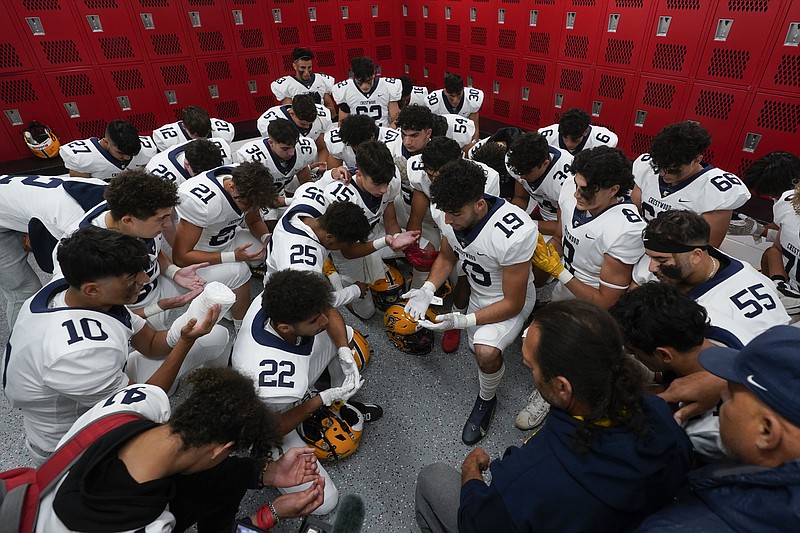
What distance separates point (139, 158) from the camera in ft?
11.3

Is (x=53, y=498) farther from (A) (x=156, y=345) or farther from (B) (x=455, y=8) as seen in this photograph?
(B) (x=455, y=8)

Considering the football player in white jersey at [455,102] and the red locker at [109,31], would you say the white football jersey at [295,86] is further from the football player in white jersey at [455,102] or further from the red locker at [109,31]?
the red locker at [109,31]

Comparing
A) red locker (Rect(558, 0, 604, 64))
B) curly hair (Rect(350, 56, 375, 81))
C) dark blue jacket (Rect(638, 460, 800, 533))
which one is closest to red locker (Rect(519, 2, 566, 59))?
red locker (Rect(558, 0, 604, 64))

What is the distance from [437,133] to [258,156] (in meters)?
1.47

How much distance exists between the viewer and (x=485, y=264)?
6.81ft

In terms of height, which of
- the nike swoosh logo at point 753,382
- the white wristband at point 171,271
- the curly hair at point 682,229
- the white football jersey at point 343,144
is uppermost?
the nike swoosh logo at point 753,382

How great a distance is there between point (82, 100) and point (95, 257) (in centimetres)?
438

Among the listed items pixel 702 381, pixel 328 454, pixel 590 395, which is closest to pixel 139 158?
pixel 328 454

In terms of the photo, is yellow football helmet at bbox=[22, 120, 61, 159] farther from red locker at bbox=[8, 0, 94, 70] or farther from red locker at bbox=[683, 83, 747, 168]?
red locker at bbox=[683, 83, 747, 168]

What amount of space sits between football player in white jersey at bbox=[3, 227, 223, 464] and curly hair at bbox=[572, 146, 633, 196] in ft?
6.14

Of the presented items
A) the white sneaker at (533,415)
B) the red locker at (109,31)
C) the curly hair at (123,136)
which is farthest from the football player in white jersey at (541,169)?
the red locker at (109,31)

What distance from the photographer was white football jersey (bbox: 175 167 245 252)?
2.32 metres

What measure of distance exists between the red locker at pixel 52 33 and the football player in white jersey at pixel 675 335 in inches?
228

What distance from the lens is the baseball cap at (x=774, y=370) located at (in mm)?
742
